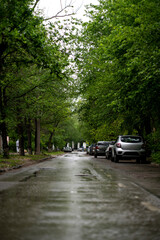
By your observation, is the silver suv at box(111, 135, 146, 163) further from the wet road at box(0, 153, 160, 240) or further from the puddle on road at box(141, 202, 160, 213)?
the puddle on road at box(141, 202, 160, 213)

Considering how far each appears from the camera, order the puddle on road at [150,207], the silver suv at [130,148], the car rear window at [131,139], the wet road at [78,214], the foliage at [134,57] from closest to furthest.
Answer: the wet road at [78,214] < the puddle on road at [150,207] < the foliage at [134,57] < the silver suv at [130,148] < the car rear window at [131,139]

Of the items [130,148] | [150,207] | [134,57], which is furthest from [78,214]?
[130,148]

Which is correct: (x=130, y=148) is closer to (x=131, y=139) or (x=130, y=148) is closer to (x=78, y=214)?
(x=131, y=139)

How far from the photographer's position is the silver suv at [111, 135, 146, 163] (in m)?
23.4

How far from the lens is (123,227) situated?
4730mm

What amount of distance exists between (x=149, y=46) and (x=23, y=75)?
10.5 metres

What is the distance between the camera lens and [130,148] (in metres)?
23.4

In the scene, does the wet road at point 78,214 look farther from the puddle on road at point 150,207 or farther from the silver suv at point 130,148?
the silver suv at point 130,148

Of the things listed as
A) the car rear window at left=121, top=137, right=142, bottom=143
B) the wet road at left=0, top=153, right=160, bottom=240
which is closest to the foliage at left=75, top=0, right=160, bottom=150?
the car rear window at left=121, top=137, right=142, bottom=143

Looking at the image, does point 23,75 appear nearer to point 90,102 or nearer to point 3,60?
point 3,60

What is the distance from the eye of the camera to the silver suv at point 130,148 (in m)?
23.4

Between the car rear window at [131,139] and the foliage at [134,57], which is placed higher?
the foliage at [134,57]

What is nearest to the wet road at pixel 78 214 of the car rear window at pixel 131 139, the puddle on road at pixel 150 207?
the puddle on road at pixel 150 207

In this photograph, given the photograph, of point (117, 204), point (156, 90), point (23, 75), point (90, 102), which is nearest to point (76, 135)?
point (90, 102)
